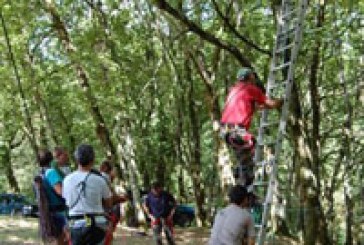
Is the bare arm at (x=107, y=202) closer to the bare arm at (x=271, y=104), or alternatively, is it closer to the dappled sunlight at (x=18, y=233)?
the bare arm at (x=271, y=104)

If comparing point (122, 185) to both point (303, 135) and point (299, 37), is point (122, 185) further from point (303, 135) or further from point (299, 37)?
point (299, 37)

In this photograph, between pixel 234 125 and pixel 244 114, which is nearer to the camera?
pixel 244 114

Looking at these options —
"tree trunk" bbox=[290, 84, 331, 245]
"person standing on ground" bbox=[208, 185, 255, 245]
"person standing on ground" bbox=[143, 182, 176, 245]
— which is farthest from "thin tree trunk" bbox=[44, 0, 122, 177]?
"person standing on ground" bbox=[208, 185, 255, 245]

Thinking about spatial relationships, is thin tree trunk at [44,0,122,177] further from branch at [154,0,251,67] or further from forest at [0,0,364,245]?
branch at [154,0,251,67]

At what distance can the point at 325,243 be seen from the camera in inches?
386

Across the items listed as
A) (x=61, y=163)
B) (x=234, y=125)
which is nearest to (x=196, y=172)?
(x=61, y=163)

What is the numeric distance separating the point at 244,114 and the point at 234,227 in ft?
5.29

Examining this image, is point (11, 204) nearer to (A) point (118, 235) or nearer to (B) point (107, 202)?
(A) point (118, 235)

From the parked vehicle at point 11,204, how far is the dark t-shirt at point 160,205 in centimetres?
1643

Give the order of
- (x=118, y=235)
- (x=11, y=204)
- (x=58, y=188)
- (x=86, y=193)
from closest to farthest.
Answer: (x=86, y=193), (x=58, y=188), (x=118, y=235), (x=11, y=204)

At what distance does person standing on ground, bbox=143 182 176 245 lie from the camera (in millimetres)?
12047

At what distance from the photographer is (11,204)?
2698 centimetres

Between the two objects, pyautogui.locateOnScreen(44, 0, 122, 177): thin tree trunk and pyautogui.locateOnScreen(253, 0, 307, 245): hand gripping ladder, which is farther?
pyautogui.locateOnScreen(44, 0, 122, 177): thin tree trunk

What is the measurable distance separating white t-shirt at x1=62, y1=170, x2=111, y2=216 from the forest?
4.93 meters
